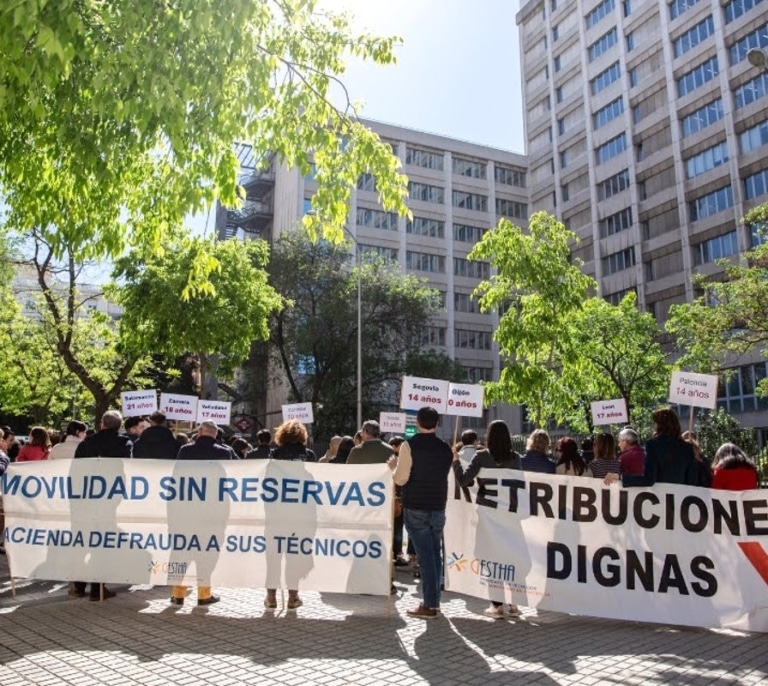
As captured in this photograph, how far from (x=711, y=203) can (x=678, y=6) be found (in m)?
14.3

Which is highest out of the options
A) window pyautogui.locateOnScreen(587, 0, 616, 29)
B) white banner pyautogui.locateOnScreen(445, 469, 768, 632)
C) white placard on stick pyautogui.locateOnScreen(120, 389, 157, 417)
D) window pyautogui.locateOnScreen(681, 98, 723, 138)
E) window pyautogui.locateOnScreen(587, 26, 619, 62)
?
window pyautogui.locateOnScreen(587, 0, 616, 29)

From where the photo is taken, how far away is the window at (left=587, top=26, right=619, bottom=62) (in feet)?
185

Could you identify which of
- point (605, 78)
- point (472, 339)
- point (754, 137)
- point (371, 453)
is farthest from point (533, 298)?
point (472, 339)

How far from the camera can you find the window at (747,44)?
43.8 meters

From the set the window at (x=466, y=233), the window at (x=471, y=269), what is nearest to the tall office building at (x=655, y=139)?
the window at (x=466, y=233)

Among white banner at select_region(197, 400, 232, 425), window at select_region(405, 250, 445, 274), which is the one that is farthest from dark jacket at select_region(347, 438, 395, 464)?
window at select_region(405, 250, 445, 274)

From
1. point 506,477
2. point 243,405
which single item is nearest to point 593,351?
point 506,477

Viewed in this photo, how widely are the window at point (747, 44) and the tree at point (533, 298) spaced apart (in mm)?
32017

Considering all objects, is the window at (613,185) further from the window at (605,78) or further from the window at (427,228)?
the window at (427,228)

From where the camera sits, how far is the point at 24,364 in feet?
99.7

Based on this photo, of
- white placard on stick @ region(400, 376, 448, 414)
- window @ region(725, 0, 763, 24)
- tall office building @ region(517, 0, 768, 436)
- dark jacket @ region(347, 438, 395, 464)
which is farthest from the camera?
window @ region(725, 0, 763, 24)

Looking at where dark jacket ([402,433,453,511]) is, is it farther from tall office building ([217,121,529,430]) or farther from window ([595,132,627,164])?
Result: tall office building ([217,121,529,430])

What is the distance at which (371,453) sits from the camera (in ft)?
29.3

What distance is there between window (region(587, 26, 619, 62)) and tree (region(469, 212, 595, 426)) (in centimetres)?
4242
